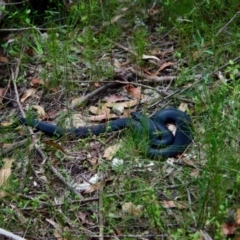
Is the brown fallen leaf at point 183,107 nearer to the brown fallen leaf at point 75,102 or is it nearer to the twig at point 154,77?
the twig at point 154,77

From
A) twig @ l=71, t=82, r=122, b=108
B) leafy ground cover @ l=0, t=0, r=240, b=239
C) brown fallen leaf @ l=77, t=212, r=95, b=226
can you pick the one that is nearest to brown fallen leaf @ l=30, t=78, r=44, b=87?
leafy ground cover @ l=0, t=0, r=240, b=239

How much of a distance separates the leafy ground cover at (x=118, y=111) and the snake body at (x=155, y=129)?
5 centimetres

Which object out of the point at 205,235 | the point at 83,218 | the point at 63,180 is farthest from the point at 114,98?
the point at 205,235

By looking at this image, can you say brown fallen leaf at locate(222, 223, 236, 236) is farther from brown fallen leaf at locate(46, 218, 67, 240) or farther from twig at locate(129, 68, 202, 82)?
twig at locate(129, 68, 202, 82)

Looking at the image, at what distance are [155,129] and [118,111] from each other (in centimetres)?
47

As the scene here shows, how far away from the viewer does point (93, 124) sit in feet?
12.9

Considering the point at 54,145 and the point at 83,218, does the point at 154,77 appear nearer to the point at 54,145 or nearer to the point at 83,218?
the point at 54,145

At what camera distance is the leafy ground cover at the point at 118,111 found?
303 centimetres

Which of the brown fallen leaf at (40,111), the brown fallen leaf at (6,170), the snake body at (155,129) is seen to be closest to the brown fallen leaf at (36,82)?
the brown fallen leaf at (40,111)

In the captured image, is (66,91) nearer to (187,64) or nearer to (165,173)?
(187,64)

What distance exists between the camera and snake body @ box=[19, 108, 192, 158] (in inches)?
139

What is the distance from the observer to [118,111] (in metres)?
4.05

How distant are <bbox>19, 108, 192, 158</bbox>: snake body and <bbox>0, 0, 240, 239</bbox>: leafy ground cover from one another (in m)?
0.05

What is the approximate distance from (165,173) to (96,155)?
1.59 ft
